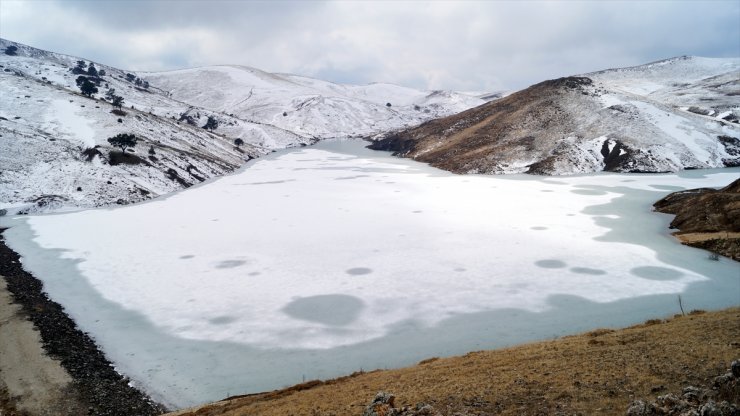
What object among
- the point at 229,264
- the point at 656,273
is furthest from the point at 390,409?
the point at 656,273

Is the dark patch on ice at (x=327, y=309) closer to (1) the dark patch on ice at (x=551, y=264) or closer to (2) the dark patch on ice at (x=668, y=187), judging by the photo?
(1) the dark patch on ice at (x=551, y=264)

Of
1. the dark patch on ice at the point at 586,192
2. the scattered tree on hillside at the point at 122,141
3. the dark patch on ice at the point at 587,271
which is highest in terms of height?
the scattered tree on hillside at the point at 122,141

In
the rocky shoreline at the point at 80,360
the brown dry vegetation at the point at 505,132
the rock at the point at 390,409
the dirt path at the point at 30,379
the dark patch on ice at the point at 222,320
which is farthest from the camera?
the brown dry vegetation at the point at 505,132

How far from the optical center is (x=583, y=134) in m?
78.2

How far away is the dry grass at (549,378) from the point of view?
32.4 ft

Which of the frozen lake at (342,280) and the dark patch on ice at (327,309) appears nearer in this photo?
the frozen lake at (342,280)

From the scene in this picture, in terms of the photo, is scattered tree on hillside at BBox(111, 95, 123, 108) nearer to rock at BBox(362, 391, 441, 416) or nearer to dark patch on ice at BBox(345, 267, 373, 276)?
dark patch on ice at BBox(345, 267, 373, 276)

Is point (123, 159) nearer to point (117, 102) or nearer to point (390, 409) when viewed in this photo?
point (117, 102)

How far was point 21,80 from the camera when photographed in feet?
324

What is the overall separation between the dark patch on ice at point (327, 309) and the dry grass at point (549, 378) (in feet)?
17.2

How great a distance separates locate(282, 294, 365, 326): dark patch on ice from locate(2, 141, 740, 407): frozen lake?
98 millimetres

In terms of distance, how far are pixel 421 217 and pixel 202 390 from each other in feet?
86.1

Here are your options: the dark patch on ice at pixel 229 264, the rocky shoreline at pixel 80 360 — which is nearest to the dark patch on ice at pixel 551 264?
the dark patch on ice at pixel 229 264

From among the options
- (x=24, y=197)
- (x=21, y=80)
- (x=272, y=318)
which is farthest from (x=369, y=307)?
(x=21, y=80)
